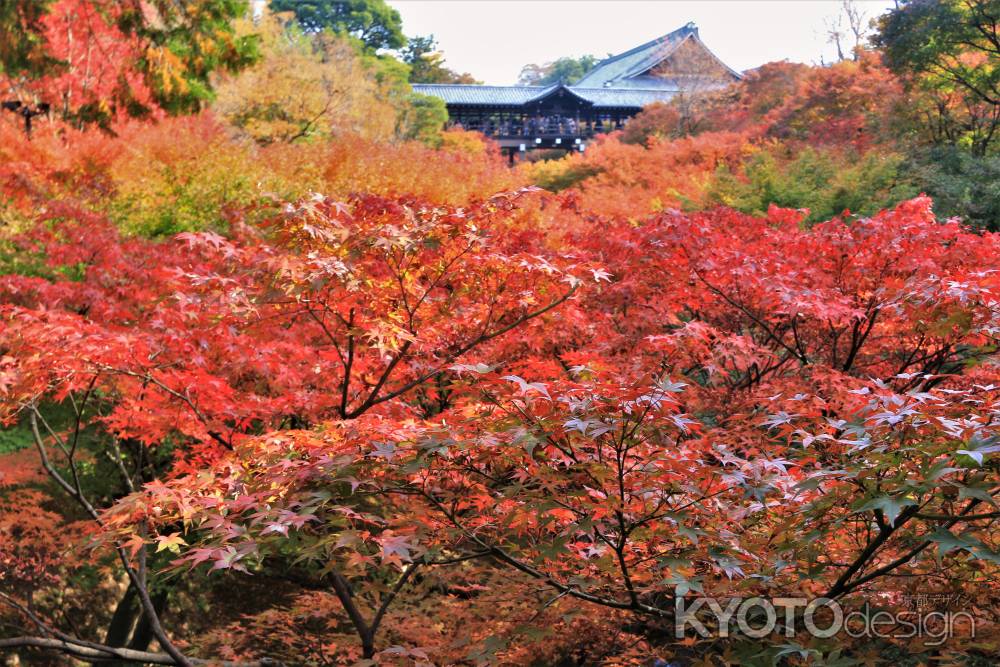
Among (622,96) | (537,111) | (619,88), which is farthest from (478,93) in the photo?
(619,88)

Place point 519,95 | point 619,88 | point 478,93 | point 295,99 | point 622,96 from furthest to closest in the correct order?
point 619,88
point 622,96
point 519,95
point 478,93
point 295,99

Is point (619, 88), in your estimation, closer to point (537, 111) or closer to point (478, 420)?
point (537, 111)

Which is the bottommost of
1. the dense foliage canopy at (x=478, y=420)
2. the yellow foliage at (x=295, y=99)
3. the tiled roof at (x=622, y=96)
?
the dense foliage canopy at (x=478, y=420)

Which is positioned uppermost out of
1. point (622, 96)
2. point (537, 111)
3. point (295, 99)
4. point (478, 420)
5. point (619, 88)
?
point (619, 88)

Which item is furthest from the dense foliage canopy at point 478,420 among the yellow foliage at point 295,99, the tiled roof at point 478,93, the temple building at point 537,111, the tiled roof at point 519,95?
the temple building at point 537,111

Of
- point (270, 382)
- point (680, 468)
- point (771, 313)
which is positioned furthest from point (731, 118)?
point (680, 468)

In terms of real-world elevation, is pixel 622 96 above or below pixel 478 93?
below

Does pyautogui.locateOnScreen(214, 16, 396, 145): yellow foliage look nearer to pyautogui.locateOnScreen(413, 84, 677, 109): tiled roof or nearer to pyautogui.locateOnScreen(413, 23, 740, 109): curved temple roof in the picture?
pyautogui.locateOnScreen(413, 23, 740, 109): curved temple roof

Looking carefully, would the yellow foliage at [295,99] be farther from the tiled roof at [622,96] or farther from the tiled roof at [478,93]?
the tiled roof at [622,96]

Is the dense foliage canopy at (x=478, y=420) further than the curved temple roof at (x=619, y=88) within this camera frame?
No

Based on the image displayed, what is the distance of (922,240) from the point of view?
5.32 meters

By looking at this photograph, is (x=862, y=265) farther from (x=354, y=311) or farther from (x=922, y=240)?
(x=354, y=311)

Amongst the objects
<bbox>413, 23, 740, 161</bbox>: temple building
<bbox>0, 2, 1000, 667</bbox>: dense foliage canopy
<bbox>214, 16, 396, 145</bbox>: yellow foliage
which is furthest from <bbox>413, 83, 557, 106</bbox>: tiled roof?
<bbox>0, 2, 1000, 667</bbox>: dense foliage canopy

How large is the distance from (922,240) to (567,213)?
8.22 m
